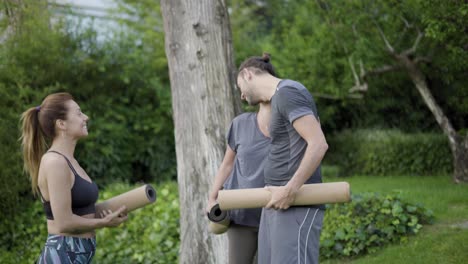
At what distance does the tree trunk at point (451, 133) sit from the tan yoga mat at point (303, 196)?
322 inches

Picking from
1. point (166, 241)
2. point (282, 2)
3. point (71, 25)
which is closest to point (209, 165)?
point (166, 241)

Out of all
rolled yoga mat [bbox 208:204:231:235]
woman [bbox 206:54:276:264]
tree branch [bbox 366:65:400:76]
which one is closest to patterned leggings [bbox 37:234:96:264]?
rolled yoga mat [bbox 208:204:231:235]

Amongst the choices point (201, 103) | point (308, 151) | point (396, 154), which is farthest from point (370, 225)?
point (396, 154)

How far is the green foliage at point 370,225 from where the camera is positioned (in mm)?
7273

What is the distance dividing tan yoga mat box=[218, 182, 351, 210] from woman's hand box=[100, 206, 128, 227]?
0.56 meters

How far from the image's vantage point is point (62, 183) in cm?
344

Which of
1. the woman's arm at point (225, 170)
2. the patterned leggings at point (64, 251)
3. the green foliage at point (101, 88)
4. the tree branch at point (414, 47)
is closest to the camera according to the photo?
the patterned leggings at point (64, 251)

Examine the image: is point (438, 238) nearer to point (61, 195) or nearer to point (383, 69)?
point (61, 195)

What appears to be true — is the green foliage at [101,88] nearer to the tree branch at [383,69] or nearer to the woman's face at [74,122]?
the tree branch at [383,69]

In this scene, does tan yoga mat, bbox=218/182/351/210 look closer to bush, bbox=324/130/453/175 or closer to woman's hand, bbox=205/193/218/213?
woman's hand, bbox=205/193/218/213

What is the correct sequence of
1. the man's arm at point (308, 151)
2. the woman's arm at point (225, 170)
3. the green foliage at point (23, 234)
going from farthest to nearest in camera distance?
the green foliage at point (23, 234) → the woman's arm at point (225, 170) → the man's arm at point (308, 151)

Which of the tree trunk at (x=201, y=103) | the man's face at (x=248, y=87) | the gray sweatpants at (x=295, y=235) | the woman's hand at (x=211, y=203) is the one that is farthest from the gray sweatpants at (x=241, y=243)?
the tree trunk at (x=201, y=103)

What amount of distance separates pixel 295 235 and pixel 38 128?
1519mm

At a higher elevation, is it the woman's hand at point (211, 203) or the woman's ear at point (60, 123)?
the woman's ear at point (60, 123)
